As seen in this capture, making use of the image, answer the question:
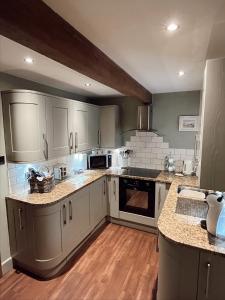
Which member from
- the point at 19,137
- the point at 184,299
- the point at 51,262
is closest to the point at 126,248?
the point at 51,262

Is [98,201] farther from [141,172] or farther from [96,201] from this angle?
[141,172]

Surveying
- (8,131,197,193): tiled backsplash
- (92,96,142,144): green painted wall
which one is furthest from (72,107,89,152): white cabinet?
(92,96,142,144): green painted wall

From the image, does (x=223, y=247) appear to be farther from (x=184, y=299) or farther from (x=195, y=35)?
(x=195, y=35)

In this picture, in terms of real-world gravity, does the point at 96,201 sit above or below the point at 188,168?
below

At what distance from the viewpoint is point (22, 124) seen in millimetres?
2035

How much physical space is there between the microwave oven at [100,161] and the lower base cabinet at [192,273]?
2.27 m

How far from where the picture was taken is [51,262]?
2.08 meters

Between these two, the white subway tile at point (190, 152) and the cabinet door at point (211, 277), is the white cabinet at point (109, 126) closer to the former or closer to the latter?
the white subway tile at point (190, 152)

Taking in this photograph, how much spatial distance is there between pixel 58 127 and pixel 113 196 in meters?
1.48

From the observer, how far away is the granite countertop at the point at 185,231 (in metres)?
1.25

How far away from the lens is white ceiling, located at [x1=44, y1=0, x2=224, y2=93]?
0.95 m

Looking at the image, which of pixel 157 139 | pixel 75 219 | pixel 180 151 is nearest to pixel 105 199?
pixel 75 219

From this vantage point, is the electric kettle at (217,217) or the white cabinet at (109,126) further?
the white cabinet at (109,126)

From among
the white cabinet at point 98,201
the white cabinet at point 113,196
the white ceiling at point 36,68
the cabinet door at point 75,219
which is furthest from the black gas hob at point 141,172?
the white ceiling at point 36,68
